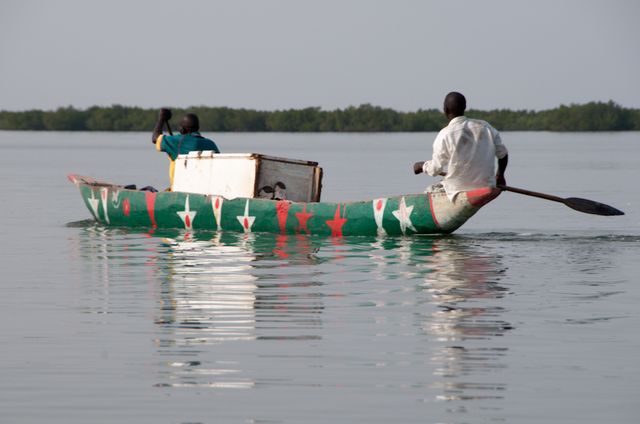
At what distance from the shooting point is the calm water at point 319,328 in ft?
22.1

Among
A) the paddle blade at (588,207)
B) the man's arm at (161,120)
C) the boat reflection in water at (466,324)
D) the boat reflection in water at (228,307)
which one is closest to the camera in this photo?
the boat reflection in water at (466,324)

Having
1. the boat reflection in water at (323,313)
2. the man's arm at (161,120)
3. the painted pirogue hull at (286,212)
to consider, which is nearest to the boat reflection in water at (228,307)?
the boat reflection in water at (323,313)

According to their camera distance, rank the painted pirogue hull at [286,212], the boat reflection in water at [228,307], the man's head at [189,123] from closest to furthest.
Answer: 1. the boat reflection in water at [228,307]
2. the painted pirogue hull at [286,212]
3. the man's head at [189,123]

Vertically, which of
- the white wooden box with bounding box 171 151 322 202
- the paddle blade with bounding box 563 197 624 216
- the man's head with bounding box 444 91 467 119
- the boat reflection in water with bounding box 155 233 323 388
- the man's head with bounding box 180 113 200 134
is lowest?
the boat reflection in water with bounding box 155 233 323 388

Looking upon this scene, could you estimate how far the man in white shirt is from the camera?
1390 centimetres

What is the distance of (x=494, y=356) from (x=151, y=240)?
28.5 feet

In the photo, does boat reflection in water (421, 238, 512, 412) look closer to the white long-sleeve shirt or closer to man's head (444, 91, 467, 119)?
the white long-sleeve shirt

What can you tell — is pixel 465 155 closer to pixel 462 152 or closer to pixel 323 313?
pixel 462 152

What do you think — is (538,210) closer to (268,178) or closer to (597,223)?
(597,223)

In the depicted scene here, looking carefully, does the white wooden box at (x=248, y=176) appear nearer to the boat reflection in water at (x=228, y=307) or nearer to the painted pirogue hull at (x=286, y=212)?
the painted pirogue hull at (x=286, y=212)

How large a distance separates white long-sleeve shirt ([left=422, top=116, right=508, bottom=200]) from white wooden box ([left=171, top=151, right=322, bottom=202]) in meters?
2.73

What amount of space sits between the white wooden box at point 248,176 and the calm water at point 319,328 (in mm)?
686

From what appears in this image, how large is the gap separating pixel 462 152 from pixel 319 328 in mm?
5428

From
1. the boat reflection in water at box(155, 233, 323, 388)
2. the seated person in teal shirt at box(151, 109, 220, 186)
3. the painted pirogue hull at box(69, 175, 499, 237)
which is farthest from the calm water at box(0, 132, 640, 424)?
the seated person in teal shirt at box(151, 109, 220, 186)
